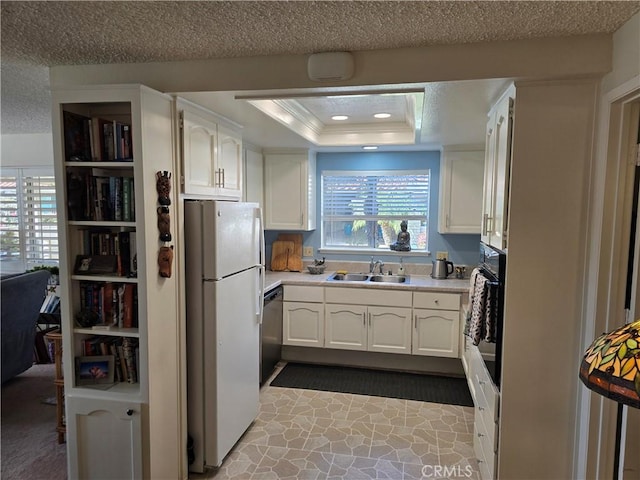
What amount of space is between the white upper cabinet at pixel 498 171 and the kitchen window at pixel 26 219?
4.16 meters

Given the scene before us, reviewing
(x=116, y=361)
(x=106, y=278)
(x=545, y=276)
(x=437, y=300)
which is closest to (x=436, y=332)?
(x=437, y=300)

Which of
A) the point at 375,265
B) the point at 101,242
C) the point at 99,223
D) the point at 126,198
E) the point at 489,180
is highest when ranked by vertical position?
the point at 489,180

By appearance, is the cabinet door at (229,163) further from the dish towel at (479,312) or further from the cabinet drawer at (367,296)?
the dish towel at (479,312)

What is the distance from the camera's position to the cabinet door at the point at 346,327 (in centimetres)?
361

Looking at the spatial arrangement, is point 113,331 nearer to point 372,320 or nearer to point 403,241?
point 372,320

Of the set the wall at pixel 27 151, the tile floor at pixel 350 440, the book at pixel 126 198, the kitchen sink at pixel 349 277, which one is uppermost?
the wall at pixel 27 151

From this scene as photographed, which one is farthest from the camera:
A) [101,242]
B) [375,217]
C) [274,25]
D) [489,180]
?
[375,217]

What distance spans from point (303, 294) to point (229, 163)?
156 centimetres

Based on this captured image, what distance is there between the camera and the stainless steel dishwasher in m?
3.30

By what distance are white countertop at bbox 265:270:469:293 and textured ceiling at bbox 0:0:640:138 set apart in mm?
2038

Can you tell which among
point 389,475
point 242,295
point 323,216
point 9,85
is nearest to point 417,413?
point 389,475

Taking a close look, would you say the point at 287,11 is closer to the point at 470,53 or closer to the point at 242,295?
the point at 470,53

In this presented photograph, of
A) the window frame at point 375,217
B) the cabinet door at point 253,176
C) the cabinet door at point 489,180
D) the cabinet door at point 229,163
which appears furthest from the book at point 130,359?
the window frame at point 375,217

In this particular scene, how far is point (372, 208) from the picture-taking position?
425cm
